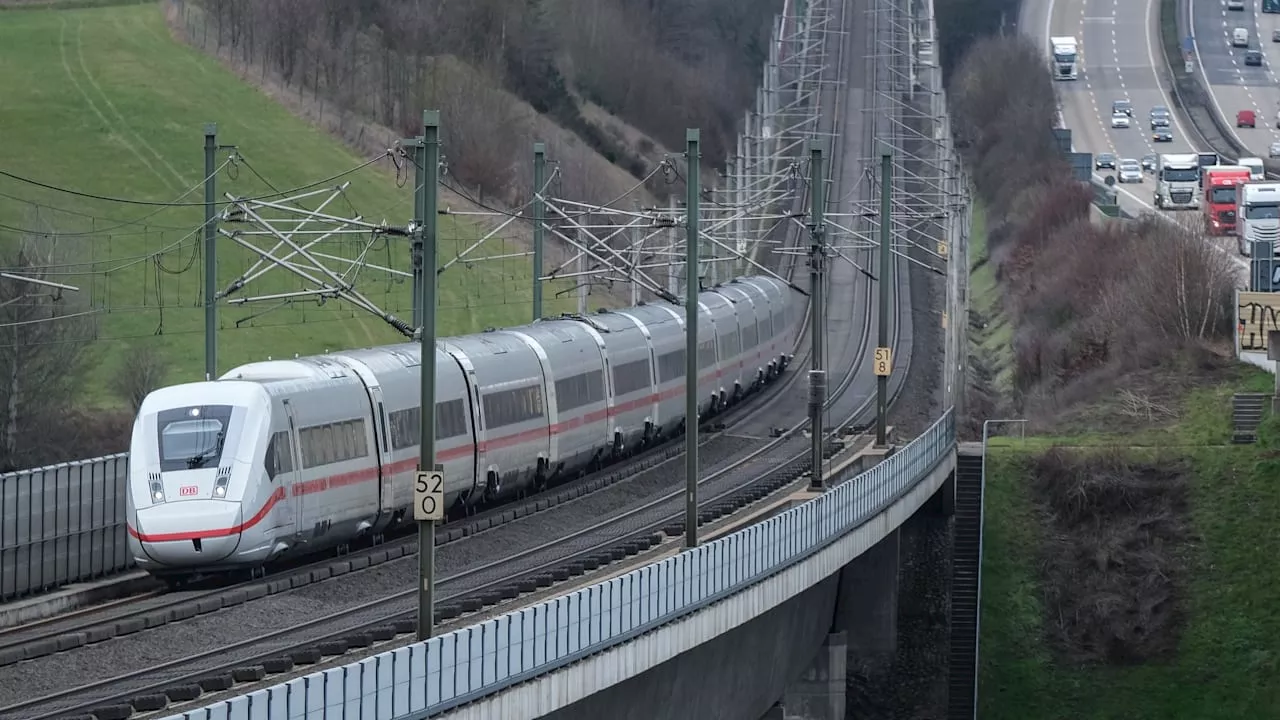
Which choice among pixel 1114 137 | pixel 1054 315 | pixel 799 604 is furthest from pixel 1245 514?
pixel 1114 137

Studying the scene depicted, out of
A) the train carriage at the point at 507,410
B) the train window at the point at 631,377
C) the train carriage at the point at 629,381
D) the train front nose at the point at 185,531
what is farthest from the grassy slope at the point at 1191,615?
the train front nose at the point at 185,531

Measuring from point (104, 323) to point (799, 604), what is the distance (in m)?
39.4

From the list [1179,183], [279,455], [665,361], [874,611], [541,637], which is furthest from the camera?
[1179,183]

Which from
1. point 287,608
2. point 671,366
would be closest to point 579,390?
point 671,366

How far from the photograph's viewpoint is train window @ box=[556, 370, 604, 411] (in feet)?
163

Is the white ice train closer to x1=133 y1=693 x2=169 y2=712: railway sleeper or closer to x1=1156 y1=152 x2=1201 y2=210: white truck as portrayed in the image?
x1=133 y1=693 x2=169 y2=712: railway sleeper

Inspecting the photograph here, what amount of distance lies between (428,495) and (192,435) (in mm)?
8186

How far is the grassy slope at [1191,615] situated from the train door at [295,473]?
21.6 metres

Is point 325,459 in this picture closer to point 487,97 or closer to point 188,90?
point 188,90

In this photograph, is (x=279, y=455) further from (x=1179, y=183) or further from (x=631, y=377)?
(x=1179, y=183)

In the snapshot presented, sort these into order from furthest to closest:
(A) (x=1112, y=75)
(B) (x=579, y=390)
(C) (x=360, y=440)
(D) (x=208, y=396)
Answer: (A) (x=1112, y=75) < (B) (x=579, y=390) < (C) (x=360, y=440) < (D) (x=208, y=396)

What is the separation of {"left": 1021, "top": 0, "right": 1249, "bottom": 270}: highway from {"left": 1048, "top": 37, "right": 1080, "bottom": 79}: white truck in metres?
1.13

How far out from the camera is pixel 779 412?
69.5 m

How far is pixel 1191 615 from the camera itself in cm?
5341
